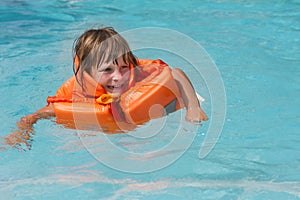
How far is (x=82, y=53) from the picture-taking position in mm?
3613

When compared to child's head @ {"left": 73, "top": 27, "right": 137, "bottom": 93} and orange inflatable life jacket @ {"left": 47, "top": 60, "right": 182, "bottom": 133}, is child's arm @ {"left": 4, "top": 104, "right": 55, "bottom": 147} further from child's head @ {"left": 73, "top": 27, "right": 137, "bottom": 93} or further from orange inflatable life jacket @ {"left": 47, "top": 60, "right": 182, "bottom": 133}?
child's head @ {"left": 73, "top": 27, "right": 137, "bottom": 93}

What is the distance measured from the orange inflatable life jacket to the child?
0.6 inches

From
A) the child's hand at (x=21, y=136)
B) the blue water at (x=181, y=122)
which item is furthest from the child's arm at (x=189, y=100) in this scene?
the child's hand at (x=21, y=136)

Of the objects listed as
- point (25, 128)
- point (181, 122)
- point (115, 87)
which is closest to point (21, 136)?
point (25, 128)

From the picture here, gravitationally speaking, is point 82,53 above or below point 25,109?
above

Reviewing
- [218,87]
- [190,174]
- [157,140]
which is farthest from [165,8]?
[190,174]

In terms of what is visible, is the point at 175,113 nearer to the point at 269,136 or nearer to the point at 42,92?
the point at 269,136

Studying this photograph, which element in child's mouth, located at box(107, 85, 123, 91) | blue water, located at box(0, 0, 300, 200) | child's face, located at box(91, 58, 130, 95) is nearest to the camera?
blue water, located at box(0, 0, 300, 200)

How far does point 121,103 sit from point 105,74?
0.67 feet

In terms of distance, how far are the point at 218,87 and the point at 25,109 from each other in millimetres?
1505

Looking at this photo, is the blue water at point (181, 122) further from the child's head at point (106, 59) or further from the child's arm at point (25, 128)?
the child's head at point (106, 59)

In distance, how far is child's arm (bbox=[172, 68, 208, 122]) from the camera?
3605 millimetres

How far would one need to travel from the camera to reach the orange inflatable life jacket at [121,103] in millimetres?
3545

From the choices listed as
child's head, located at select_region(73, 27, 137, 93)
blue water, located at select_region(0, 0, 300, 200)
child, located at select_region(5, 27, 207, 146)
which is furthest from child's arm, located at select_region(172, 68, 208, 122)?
child's head, located at select_region(73, 27, 137, 93)
